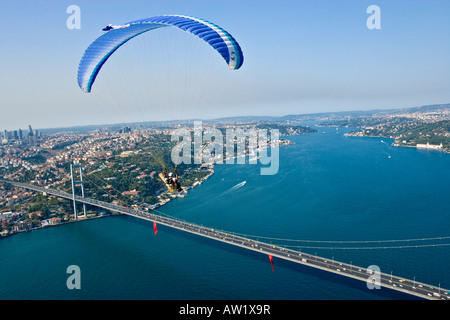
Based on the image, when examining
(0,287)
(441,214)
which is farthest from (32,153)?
(441,214)

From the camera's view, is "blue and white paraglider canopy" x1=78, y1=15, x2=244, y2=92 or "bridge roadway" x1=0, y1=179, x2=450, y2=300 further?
"bridge roadway" x1=0, y1=179, x2=450, y2=300

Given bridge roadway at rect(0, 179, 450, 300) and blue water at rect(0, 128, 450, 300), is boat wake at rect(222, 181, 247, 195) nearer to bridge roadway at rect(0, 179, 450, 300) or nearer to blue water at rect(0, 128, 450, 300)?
blue water at rect(0, 128, 450, 300)

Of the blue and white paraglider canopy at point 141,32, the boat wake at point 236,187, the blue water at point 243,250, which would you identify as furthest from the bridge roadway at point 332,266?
the blue and white paraglider canopy at point 141,32

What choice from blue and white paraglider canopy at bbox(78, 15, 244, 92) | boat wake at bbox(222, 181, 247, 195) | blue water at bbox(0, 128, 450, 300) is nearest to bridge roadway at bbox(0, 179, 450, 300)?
blue water at bbox(0, 128, 450, 300)

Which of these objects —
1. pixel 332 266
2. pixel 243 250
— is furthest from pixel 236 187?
pixel 332 266

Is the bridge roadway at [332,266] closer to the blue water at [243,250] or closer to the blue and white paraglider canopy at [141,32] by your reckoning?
the blue water at [243,250]

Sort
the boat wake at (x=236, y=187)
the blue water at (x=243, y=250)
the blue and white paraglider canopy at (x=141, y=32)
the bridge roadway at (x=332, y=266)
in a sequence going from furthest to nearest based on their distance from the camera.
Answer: the boat wake at (x=236, y=187) → the blue water at (x=243, y=250) → the bridge roadway at (x=332, y=266) → the blue and white paraglider canopy at (x=141, y=32)
